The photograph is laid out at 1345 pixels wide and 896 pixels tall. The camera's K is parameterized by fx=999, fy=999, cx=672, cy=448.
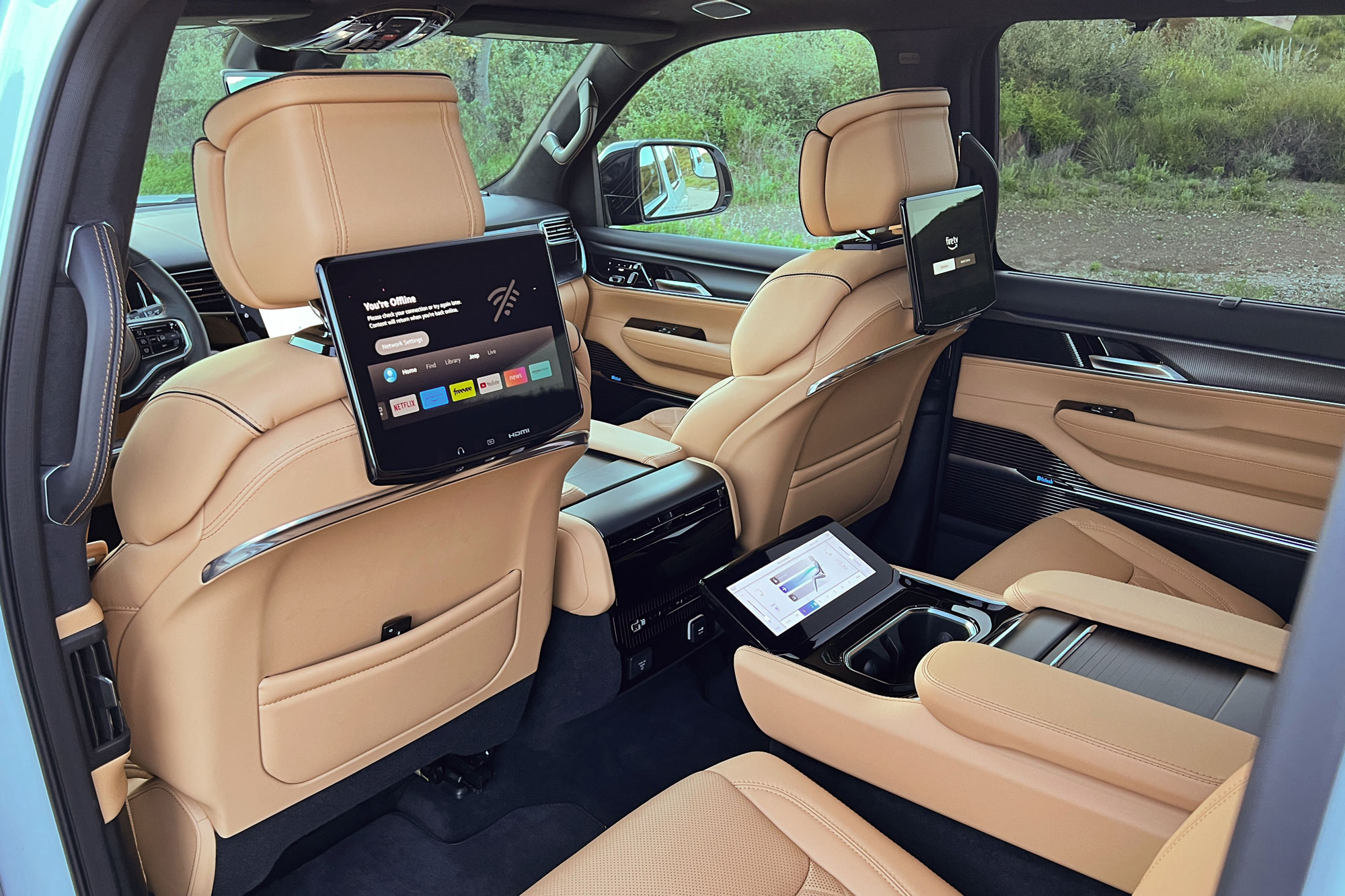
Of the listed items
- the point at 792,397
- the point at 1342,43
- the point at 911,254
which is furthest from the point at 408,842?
the point at 1342,43

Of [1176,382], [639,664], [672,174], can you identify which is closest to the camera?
[639,664]

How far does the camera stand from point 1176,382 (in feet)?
8.37

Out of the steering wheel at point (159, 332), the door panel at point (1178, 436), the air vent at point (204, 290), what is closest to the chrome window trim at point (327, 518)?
the steering wheel at point (159, 332)

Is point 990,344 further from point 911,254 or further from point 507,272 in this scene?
point 507,272

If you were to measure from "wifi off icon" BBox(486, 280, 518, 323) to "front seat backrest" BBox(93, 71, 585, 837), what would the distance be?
9cm

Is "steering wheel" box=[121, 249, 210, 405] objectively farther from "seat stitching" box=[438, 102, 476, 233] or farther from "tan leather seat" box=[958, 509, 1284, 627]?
"tan leather seat" box=[958, 509, 1284, 627]

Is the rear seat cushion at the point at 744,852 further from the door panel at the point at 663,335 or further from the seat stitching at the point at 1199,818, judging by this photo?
the door panel at the point at 663,335

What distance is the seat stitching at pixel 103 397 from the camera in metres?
1.05

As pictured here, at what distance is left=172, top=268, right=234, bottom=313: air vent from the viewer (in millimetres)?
2586

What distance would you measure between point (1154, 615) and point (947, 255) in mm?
927

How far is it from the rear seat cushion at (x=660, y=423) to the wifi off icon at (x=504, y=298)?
68.6 inches

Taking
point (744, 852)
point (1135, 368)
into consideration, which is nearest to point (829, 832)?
point (744, 852)

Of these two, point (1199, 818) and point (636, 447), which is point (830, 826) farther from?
point (636, 447)

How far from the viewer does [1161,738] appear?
1275mm
